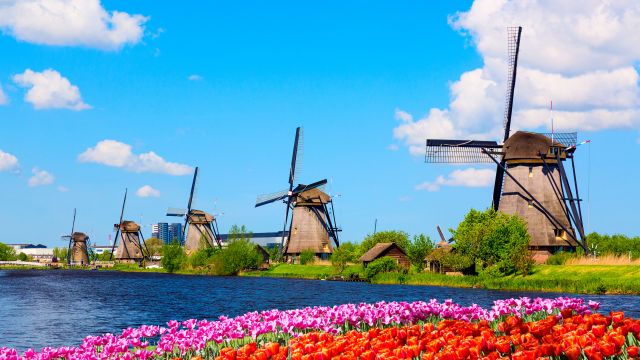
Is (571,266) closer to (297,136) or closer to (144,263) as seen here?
(297,136)

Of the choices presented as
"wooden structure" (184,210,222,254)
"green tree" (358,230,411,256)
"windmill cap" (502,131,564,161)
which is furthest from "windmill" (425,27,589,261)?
"wooden structure" (184,210,222,254)

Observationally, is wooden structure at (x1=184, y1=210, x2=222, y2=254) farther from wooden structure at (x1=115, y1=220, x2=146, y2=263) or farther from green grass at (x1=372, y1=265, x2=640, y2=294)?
green grass at (x1=372, y1=265, x2=640, y2=294)

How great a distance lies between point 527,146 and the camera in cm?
6556

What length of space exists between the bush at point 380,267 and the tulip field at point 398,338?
60960 mm

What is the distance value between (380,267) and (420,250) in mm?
5309

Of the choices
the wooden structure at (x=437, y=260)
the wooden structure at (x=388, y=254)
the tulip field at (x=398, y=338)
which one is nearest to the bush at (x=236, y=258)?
the wooden structure at (x=388, y=254)

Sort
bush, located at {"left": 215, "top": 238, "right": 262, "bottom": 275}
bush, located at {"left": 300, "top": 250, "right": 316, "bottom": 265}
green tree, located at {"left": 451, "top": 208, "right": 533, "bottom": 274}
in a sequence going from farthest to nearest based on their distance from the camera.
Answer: bush, located at {"left": 215, "top": 238, "right": 262, "bottom": 275}, bush, located at {"left": 300, "top": 250, "right": 316, "bottom": 265}, green tree, located at {"left": 451, "top": 208, "right": 533, "bottom": 274}

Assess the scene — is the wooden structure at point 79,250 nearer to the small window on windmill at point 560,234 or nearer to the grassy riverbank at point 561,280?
the grassy riverbank at point 561,280

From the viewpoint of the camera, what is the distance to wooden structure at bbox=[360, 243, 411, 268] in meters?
87.3

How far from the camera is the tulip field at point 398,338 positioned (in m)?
11.3

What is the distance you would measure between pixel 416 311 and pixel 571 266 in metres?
43.5

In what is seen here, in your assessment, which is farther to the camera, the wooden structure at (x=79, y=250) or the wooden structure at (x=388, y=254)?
the wooden structure at (x=79, y=250)

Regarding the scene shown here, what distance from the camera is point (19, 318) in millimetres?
39594

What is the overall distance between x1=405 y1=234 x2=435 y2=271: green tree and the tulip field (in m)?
62.9
